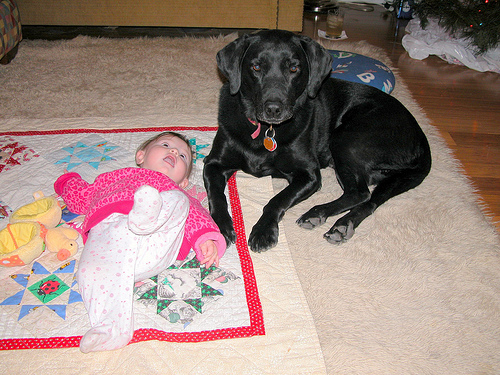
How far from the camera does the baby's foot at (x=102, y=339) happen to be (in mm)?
1117

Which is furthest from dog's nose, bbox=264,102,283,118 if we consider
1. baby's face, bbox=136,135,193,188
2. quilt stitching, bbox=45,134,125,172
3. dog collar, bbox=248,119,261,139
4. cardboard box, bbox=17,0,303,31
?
cardboard box, bbox=17,0,303,31

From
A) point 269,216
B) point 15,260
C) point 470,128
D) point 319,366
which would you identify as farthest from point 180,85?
point 319,366

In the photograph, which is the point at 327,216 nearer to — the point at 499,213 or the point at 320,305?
the point at 320,305

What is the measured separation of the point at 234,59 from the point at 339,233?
0.91 meters

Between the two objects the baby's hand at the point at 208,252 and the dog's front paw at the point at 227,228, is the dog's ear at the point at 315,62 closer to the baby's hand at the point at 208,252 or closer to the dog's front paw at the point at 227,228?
the dog's front paw at the point at 227,228

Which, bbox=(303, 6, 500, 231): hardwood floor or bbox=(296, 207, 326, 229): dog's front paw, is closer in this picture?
bbox=(296, 207, 326, 229): dog's front paw

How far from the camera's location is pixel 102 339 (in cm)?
113

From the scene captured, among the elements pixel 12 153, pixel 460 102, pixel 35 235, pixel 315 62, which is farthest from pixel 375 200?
pixel 12 153

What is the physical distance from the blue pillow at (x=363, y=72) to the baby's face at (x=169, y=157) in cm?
142

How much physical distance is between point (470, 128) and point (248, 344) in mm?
2305

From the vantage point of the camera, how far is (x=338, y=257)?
5.34 feet

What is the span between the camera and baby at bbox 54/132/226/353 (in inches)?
46.6

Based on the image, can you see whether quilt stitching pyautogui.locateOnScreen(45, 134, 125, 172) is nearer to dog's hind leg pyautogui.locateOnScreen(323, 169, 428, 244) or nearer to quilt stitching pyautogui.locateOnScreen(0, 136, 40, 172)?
quilt stitching pyautogui.locateOnScreen(0, 136, 40, 172)

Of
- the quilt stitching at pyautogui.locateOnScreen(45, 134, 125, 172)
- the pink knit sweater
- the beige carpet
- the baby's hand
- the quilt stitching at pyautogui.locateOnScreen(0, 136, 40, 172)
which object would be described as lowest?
the beige carpet
